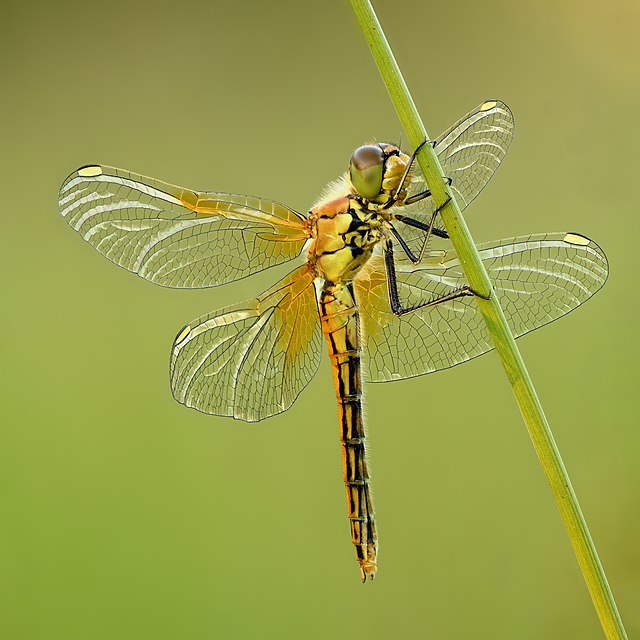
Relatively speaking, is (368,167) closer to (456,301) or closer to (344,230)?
(344,230)

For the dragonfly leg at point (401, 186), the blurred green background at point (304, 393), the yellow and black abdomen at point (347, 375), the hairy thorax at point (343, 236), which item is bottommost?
the yellow and black abdomen at point (347, 375)

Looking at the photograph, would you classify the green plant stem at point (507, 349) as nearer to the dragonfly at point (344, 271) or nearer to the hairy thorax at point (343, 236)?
the dragonfly at point (344, 271)

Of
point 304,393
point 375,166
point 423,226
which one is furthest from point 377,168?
point 304,393

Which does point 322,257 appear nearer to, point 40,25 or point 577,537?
point 577,537

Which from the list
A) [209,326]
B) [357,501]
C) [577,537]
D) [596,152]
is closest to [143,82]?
[596,152]

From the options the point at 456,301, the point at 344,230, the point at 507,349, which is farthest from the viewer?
the point at 456,301

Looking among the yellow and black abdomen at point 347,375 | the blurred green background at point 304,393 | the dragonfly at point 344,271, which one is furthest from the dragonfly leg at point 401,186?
the blurred green background at point 304,393
